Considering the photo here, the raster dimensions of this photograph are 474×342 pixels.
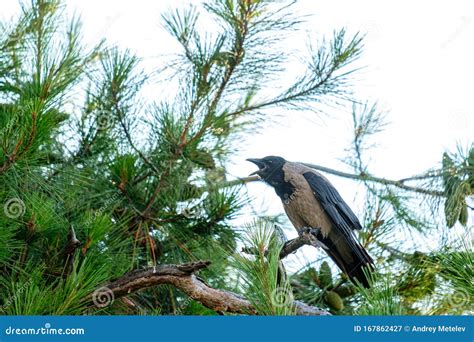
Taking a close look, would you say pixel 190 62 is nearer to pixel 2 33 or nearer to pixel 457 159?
pixel 2 33

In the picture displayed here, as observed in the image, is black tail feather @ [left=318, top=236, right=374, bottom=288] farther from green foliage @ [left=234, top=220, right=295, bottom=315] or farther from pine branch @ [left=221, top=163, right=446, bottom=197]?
green foliage @ [left=234, top=220, right=295, bottom=315]

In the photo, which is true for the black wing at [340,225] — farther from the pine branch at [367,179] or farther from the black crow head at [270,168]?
the pine branch at [367,179]

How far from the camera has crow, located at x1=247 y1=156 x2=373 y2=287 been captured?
8.40 feet

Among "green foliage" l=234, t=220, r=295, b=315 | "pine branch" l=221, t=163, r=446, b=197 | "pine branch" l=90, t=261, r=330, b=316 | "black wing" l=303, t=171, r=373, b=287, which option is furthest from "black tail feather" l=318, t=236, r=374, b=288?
"green foliage" l=234, t=220, r=295, b=315

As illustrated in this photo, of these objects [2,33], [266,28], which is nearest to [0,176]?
[2,33]

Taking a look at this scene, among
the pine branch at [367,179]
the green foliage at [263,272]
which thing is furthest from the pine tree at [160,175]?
the green foliage at [263,272]

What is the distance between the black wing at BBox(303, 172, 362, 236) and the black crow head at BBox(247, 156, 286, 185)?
98 mm

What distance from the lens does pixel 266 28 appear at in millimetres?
2643

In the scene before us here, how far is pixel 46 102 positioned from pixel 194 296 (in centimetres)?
62

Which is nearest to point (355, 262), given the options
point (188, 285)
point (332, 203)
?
point (332, 203)

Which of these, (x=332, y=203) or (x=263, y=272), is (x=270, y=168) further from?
(x=263, y=272)

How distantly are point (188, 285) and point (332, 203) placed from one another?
2.96 ft

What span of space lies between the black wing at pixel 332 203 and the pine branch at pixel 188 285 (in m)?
0.76

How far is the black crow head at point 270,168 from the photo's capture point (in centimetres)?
273
